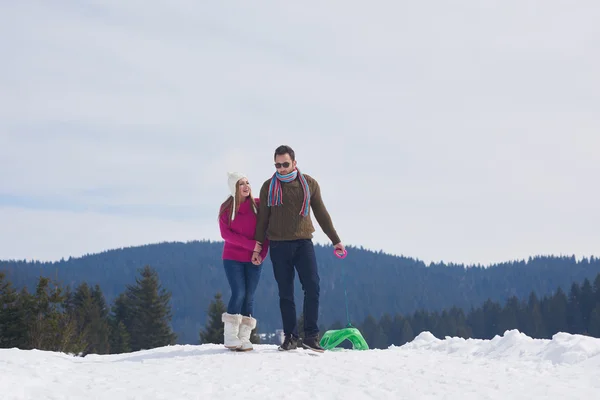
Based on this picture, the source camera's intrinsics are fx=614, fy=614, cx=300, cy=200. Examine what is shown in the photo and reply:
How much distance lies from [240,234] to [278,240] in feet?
2.07

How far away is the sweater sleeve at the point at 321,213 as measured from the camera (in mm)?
8555

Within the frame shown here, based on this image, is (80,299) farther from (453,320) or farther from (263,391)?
(453,320)

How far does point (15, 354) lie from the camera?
771 centimetres

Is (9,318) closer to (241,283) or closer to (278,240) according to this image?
(241,283)

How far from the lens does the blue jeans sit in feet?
28.4

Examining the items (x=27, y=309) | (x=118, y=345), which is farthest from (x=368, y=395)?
(x=118, y=345)

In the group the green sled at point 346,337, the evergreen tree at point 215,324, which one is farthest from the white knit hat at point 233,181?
the evergreen tree at point 215,324

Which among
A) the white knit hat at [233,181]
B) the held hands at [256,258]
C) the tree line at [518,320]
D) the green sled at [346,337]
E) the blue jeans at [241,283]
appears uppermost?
the white knit hat at [233,181]

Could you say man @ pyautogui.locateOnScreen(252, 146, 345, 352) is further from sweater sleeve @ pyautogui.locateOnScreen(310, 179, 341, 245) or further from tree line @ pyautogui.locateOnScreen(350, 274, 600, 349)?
tree line @ pyautogui.locateOnScreen(350, 274, 600, 349)

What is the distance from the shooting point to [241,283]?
8.69 metres

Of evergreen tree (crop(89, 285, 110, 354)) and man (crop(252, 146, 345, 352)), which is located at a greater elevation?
man (crop(252, 146, 345, 352))

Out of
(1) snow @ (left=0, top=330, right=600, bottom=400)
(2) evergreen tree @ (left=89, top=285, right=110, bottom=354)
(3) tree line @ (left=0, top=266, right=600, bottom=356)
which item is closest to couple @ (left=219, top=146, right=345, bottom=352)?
(1) snow @ (left=0, top=330, right=600, bottom=400)

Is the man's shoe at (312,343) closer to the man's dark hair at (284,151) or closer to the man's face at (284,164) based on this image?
the man's face at (284,164)

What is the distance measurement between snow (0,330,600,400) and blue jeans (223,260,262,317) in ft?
2.80
